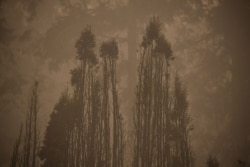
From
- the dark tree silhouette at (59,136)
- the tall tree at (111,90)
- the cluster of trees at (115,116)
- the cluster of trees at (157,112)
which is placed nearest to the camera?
the cluster of trees at (157,112)

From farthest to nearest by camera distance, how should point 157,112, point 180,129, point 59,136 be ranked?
point 59,136, point 180,129, point 157,112

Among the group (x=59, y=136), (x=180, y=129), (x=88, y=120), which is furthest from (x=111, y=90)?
(x=180, y=129)

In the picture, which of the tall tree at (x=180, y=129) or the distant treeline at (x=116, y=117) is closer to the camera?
the distant treeline at (x=116, y=117)

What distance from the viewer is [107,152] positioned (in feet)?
43.2

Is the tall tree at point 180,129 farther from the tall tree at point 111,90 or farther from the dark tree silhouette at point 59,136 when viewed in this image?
the dark tree silhouette at point 59,136

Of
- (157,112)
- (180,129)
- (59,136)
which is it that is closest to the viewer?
(157,112)

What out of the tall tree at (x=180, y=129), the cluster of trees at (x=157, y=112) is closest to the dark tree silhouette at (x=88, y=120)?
the cluster of trees at (x=157, y=112)

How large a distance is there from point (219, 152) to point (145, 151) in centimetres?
1930

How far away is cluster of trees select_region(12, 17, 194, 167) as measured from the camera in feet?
42.6

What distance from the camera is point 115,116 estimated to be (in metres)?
13.9

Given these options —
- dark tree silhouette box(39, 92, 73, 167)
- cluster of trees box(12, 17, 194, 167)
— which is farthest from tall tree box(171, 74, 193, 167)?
dark tree silhouette box(39, 92, 73, 167)

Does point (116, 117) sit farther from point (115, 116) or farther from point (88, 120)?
point (88, 120)

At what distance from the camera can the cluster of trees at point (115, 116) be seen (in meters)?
13.0

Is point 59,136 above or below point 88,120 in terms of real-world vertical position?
below
